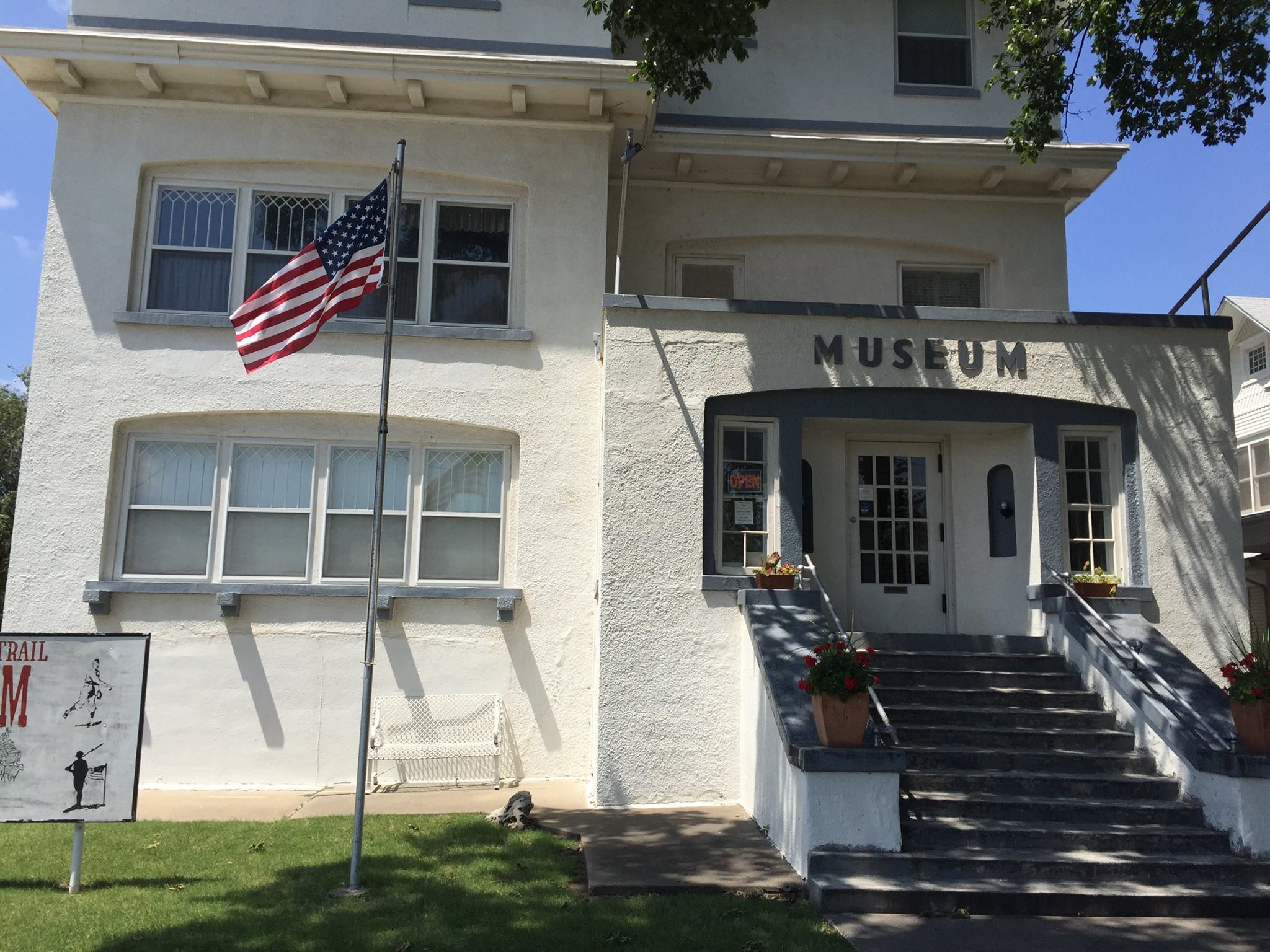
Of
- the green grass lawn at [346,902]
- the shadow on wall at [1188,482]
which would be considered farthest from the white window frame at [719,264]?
the green grass lawn at [346,902]

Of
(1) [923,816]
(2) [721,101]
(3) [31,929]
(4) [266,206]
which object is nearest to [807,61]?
(2) [721,101]

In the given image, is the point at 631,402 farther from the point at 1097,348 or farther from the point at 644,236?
the point at 1097,348

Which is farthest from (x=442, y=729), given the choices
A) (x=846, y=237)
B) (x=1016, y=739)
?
(x=846, y=237)

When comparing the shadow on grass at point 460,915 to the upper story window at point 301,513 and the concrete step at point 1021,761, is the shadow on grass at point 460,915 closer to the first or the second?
the concrete step at point 1021,761

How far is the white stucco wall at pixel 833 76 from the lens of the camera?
43.6ft

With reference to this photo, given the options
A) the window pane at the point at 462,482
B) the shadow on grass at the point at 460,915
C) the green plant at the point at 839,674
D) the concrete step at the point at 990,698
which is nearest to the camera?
the shadow on grass at the point at 460,915

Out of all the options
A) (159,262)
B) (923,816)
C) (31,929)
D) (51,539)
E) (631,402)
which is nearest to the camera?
(31,929)

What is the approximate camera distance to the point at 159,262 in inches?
450

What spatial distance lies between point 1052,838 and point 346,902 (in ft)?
15.5

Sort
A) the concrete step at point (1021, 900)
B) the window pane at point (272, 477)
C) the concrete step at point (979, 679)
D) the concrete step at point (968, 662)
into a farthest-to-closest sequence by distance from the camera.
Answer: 1. the window pane at point (272, 477)
2. the concrete step at point (968, 662)
3. the concrete step at point (979, 679)
4. the concrete step at point (1021, 900)

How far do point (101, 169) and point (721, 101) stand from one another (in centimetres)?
726

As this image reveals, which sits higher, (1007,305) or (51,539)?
(1007,305)

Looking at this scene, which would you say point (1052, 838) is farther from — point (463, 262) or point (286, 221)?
point (286, 221)

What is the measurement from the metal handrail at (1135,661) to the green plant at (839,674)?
8.80 feet
